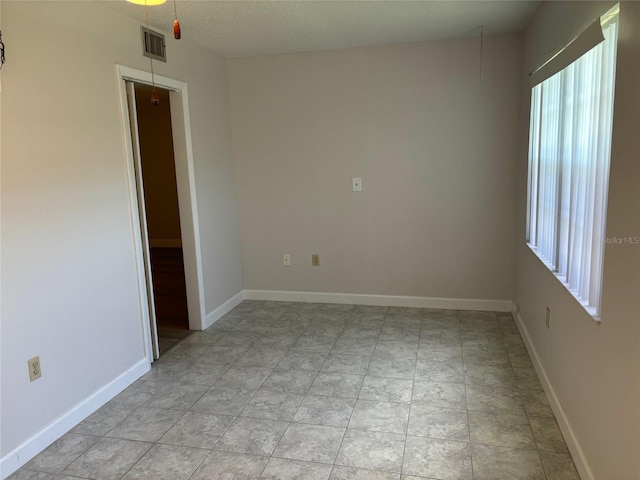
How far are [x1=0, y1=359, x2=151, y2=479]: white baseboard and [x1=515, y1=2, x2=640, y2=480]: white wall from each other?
8.26 feet

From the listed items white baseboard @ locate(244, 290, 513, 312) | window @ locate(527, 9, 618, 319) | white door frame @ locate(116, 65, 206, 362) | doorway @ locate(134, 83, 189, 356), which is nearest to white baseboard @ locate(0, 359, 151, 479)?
white door frame @ locate(116, 65, 206, 362)

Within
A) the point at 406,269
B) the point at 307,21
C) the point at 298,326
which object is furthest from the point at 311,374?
the point at 307,21

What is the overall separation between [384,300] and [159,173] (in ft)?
15.2

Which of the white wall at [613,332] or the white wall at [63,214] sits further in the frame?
the white wall at [63,214]

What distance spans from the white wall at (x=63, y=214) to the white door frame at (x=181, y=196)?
56mm

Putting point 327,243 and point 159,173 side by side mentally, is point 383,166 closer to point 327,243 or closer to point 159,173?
point 327,243

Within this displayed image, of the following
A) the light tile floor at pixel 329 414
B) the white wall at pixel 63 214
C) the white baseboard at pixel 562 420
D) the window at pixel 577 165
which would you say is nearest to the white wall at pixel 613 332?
the white baseboard at pixel 562 420

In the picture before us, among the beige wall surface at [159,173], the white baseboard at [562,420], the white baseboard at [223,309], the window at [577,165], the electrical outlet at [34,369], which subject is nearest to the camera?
the window at [577,165]

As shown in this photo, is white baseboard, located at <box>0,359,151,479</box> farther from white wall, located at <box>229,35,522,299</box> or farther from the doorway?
the doorway

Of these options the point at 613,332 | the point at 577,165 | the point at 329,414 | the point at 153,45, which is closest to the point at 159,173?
the point at 153,45

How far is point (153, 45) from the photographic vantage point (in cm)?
317

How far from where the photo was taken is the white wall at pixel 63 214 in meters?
2.14

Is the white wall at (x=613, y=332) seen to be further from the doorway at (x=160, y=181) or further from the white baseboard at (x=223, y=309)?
the doorway at (x=160, y=181)

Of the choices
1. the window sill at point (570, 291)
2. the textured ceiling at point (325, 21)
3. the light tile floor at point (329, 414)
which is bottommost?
the light tile floor at point (329, 414)
